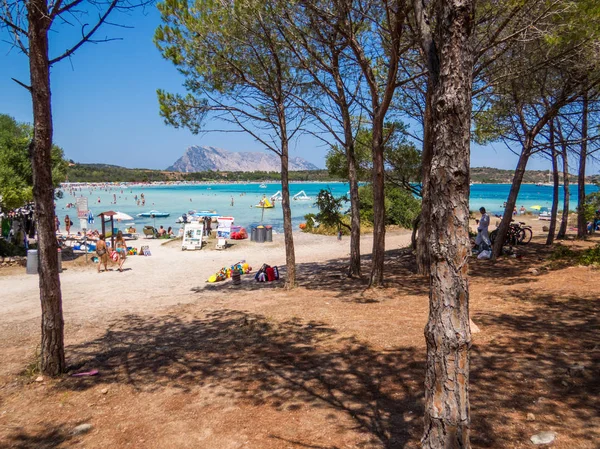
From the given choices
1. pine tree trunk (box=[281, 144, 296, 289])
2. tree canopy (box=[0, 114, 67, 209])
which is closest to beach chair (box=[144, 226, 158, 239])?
tree canopy (box=[0, 114, 67, 209])

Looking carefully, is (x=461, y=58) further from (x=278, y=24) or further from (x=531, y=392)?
(x=278, y=24)

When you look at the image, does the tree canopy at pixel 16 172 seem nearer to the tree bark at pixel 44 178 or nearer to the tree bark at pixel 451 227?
the tree bark at pixel 44 178

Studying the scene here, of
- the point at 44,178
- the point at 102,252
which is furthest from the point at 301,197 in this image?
the point at 44,178

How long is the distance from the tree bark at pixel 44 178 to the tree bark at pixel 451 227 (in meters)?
4.29

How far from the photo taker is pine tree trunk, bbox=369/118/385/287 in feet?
27.0

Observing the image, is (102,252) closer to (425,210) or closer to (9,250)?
(9,250)

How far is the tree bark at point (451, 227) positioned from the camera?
2.18m

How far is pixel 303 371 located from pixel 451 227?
3.02m

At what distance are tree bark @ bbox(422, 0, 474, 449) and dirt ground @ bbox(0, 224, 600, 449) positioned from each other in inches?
36.4

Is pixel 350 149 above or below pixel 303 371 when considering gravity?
above

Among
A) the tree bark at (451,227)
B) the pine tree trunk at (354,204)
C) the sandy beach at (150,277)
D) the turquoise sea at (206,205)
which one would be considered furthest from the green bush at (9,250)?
the tree bark at (451,227)

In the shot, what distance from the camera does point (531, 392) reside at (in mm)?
3561

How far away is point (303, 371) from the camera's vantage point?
4668mm

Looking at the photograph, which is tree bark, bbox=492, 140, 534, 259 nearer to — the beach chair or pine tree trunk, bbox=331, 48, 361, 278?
Answer: pine tree trunk, bbox=331, 48, 361, 278
